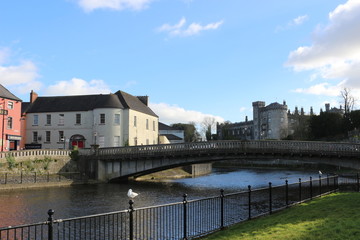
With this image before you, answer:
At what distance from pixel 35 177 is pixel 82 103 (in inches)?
927

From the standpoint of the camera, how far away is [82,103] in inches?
2180

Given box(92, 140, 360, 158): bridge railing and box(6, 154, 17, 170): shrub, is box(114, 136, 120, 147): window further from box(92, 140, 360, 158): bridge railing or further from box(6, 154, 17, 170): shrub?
box(6, 154, 17, 170): shrub

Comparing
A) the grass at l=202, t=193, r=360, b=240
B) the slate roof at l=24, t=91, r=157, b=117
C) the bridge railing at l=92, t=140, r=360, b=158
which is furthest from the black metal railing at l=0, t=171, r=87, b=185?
the grass at l=202, t=193, r=360, b=240

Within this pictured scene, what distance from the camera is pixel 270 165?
79.6 meters

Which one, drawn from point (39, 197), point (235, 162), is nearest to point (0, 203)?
point (39, 197)

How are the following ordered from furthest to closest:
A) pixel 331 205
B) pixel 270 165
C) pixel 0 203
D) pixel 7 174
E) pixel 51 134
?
pixel 270 165, pixel 51 134, pixel 7 174, pixel 0 203, pixel 331 205

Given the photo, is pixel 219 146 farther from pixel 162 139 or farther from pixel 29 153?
pixel 162 139

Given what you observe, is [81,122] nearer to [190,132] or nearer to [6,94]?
[6,94]

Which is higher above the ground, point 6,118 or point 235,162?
point 6,118

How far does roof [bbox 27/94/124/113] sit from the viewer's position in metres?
52.9

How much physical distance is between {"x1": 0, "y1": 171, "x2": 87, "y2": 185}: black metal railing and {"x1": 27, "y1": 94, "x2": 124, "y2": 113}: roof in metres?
15.7

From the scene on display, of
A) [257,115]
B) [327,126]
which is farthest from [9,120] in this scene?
[257,115]

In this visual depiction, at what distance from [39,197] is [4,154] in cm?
1223

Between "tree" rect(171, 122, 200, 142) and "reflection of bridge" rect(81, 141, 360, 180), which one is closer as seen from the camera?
"reflection of bridge" rect(81, 141, 360, 180)
